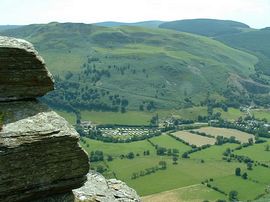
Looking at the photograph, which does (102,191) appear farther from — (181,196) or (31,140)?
(181,196)

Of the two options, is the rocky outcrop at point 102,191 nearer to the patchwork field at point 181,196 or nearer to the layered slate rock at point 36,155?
the layered slate rock at point 36,155

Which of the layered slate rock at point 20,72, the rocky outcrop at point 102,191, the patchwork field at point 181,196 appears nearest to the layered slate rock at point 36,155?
the layered slate rock at point 20,72

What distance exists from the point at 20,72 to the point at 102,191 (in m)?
10.5

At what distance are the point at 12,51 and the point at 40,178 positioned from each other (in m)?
6.87

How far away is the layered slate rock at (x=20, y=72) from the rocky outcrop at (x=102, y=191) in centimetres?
739

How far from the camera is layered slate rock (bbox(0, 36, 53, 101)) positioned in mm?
23938

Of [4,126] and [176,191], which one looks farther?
[176,191]

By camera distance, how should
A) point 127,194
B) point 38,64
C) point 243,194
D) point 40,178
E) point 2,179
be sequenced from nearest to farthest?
point 2,179, point 40,178, point 38,64, point 127,194, point 243,194

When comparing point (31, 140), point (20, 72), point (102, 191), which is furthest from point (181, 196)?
point (31, 140)

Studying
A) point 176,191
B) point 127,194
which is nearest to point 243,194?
point 176,191

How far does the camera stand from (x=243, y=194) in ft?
648

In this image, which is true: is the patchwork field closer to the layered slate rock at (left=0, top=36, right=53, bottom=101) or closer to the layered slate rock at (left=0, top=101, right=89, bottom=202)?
the layered slate rock at (left=0, top=101, right=89, bottom=202)

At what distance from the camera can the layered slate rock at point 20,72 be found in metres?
23.9

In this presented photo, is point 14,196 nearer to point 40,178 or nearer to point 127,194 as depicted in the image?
point 40,178
